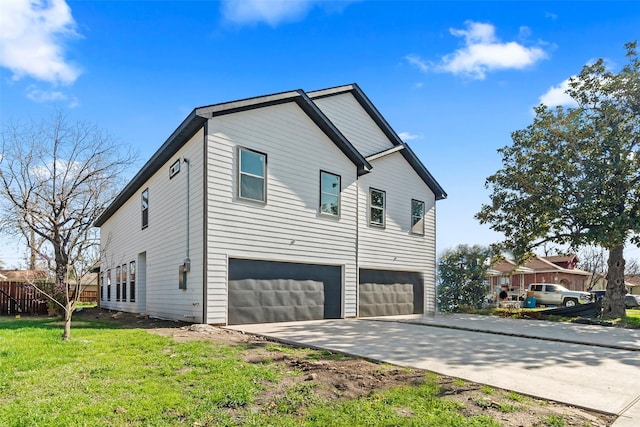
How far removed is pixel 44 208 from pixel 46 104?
579cm

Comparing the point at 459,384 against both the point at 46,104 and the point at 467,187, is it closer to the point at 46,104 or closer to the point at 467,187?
the point at 467,187

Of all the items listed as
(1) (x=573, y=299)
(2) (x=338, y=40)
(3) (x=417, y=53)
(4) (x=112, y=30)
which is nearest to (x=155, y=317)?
(4) (x=112, y=30)

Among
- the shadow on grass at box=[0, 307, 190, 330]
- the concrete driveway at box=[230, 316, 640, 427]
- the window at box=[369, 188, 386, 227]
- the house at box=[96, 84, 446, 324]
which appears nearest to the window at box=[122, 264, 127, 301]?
the house at box=[96, 84, 446, 324]

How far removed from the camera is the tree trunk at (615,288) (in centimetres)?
1617

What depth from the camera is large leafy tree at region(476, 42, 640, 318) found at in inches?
581

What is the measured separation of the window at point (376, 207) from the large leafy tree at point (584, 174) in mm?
5571

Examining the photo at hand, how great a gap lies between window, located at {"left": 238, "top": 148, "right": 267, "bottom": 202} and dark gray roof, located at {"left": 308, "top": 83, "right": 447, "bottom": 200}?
4.36 metres

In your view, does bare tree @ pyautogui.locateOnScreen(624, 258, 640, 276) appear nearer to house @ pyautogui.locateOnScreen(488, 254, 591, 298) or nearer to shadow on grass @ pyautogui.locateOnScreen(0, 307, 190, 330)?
house @ pyautogui.locateOnScreen(488, 254, 591, 298)

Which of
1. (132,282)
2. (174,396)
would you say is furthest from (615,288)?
(132,282)

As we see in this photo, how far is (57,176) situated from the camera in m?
21.6

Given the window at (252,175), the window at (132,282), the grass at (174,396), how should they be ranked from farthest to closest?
the window at (132,282)
the window at (252,175)
the grass at (174,396)

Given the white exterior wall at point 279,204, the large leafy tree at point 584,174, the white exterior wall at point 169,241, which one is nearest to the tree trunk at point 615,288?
the large leafy tree at point 584,174

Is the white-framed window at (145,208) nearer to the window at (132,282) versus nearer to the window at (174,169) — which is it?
the window at (132,282)

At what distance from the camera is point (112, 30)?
37.1 feet
